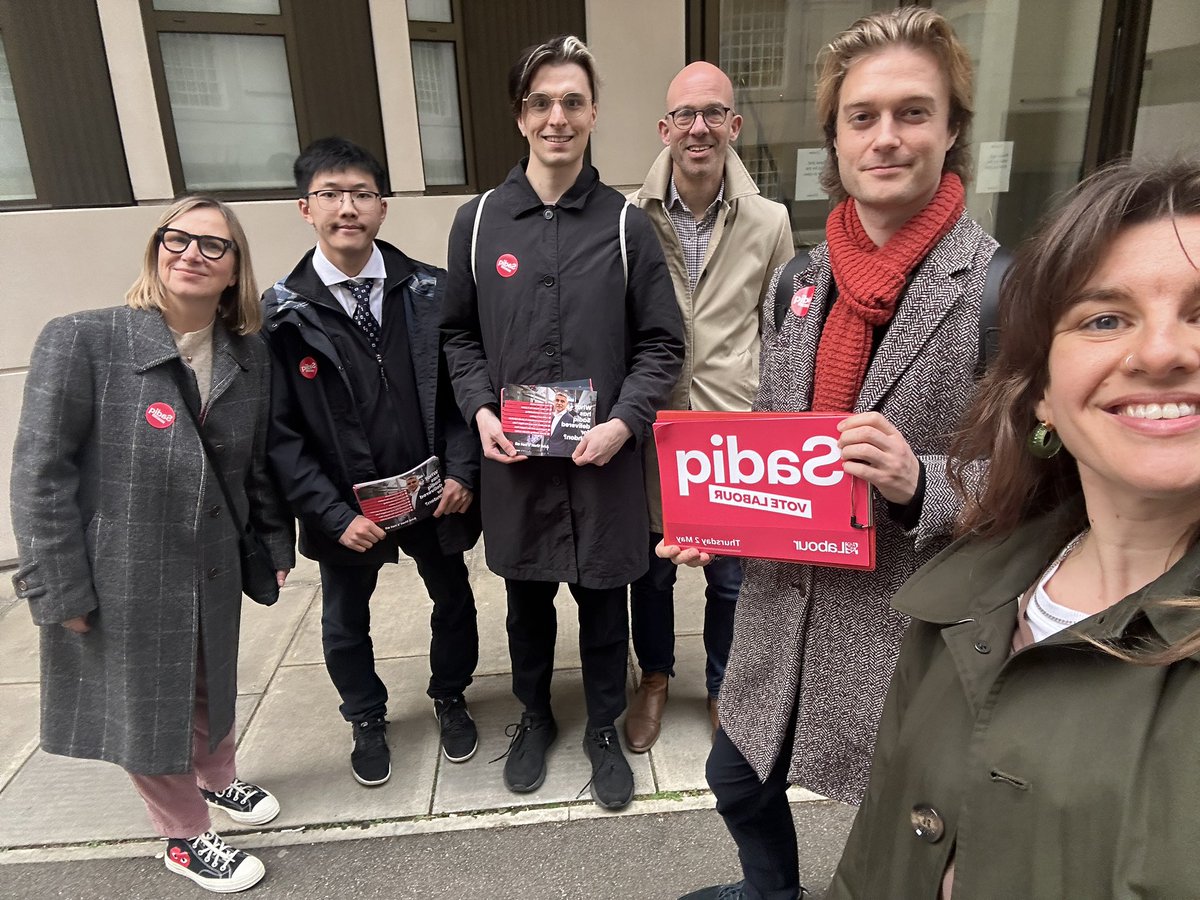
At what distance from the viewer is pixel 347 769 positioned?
308 centimetres

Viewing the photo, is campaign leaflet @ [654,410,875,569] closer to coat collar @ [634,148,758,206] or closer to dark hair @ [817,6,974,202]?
dark hair @ [817,6,974,202]

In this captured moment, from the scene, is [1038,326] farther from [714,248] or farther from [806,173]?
[806,173]

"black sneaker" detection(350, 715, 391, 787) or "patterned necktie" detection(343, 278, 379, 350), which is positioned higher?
"patterned necktie" detection(343, 278, 379, 350)

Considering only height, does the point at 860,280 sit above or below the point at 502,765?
above

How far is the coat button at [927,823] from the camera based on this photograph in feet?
3.61

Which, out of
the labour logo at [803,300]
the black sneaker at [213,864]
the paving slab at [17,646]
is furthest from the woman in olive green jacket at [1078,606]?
the paving slab at [17,646]

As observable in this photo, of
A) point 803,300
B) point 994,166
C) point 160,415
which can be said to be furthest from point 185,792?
point 994,166

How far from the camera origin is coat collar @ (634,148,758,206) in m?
2.78

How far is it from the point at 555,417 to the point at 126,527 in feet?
4.25

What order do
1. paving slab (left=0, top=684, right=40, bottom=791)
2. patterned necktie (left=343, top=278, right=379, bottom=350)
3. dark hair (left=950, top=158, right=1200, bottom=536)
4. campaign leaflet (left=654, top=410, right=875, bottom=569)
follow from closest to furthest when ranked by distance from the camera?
dark hair (left=950, top=158, right=1200, bottom=536), campaign leaflet (left=654, top=410, right=875, bottom=569), patterned necktie (left=343, top=278, right=379, bottom=350), paving slab (left=0, top=684, right=40, bottom=791)

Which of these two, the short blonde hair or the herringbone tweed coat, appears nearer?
the herringbone tweed coat

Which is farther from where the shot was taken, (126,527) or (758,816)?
(126,527)

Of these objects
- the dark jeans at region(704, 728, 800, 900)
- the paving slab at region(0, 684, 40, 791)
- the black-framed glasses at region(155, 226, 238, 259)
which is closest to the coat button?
the dark jeans at region(704, 728, 800, 900)

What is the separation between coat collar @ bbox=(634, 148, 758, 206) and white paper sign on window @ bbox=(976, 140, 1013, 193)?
156 inches
